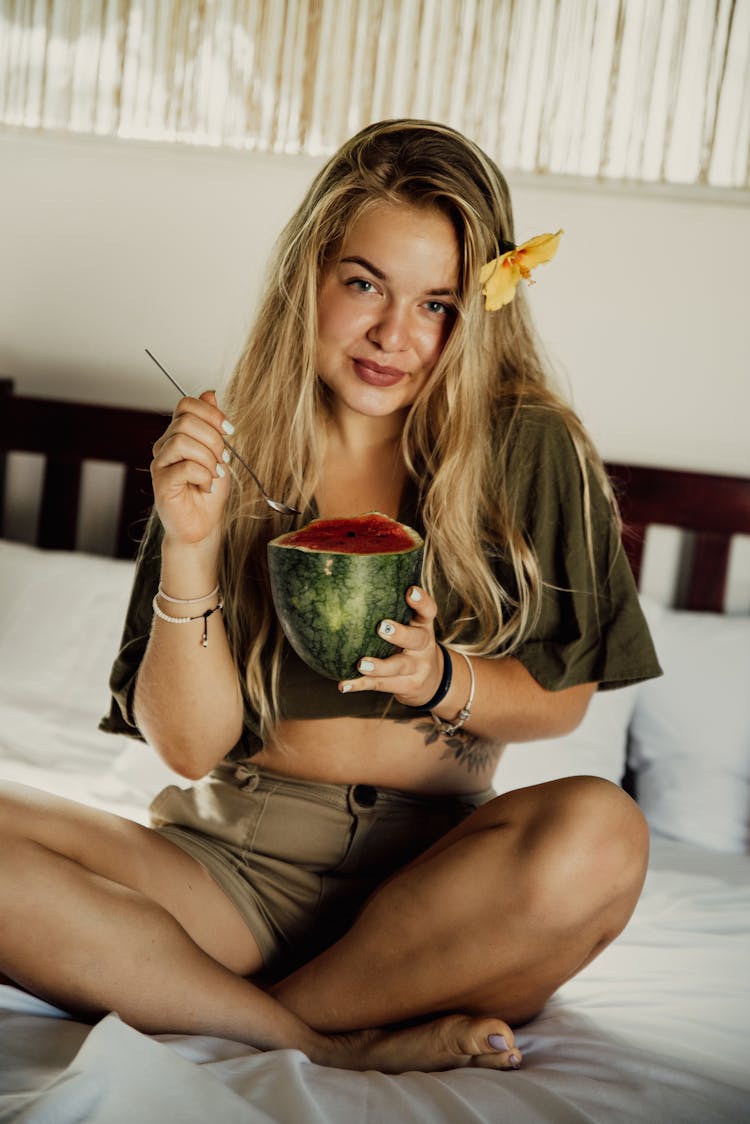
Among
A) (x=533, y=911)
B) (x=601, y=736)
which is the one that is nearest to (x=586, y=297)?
(x=601, y=736)

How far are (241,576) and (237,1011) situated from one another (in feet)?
1.88

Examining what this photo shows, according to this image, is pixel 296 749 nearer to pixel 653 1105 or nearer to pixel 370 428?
pixel 370 428

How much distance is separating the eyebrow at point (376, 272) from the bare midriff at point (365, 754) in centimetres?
55

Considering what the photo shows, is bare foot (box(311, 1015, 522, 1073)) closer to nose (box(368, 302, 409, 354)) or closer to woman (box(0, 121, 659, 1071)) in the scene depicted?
woman (box(0, 121, 659, 1071))

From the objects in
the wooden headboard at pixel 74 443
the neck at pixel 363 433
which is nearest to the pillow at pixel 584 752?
the neck at pixel 363 433

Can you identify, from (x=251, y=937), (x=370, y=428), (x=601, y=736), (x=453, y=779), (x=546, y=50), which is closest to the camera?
(x=251, y=937)

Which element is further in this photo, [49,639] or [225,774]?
[49,639]

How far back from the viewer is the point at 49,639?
7.14ft

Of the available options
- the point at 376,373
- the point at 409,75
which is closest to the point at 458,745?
the point at 376,373

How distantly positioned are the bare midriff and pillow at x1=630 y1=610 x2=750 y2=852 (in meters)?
0.73

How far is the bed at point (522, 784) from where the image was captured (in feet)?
3.28


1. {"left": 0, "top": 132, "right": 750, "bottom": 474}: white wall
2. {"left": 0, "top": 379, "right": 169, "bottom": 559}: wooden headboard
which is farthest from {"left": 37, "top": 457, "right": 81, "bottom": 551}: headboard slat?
{"left": 0, "top": 132, "right": 750, "bottom": 474}: white wall

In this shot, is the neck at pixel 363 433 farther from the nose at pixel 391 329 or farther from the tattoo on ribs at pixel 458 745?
the tattoo on ribs at pixel 458 745

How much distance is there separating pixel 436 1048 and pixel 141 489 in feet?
4.20
